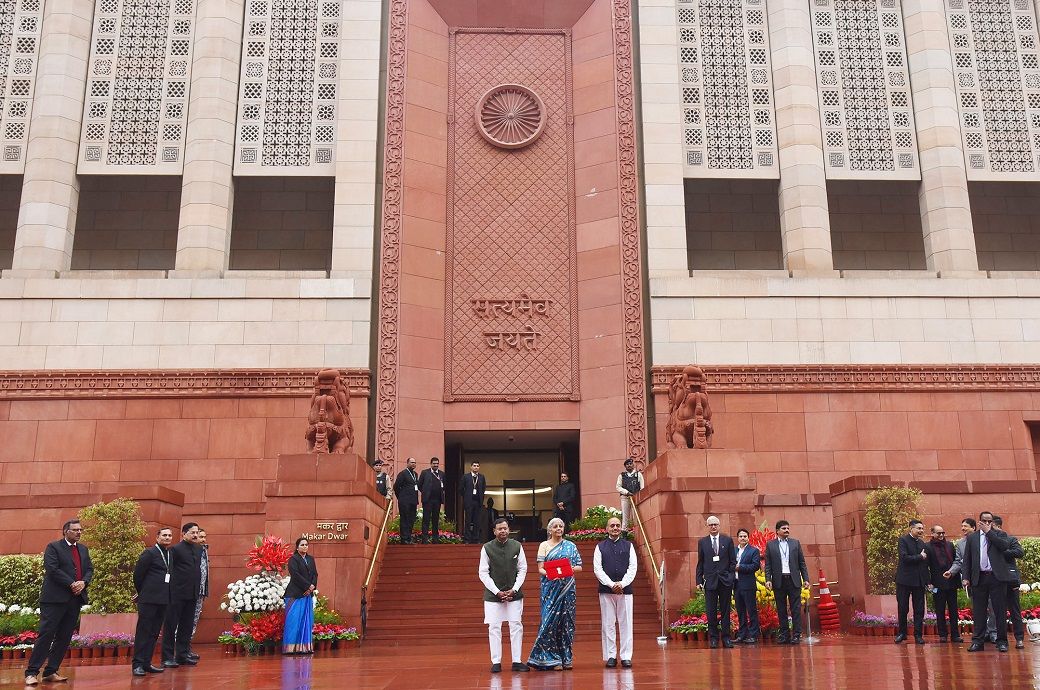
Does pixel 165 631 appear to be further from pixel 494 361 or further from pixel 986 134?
pixel 986 134

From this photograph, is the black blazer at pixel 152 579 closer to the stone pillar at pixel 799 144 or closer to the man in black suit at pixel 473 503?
the man in black suit at pixel 473 503

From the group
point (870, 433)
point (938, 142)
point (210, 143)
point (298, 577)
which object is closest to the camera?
point (298, 577)

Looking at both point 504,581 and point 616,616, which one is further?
point 616,616

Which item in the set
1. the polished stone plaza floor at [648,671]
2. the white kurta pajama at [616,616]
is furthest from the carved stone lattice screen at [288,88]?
the white kurta pajama at [616,616]

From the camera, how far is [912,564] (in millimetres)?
10727

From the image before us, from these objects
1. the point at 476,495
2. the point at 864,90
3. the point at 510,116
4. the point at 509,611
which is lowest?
the point at 509,611

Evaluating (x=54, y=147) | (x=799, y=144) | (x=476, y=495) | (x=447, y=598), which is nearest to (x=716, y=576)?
(x=447, y=598)

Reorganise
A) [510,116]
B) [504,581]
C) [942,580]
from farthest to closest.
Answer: [510,116] < [942,580] < [504,581]

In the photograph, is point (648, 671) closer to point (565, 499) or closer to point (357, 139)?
point (565, 499)

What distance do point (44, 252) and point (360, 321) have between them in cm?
622

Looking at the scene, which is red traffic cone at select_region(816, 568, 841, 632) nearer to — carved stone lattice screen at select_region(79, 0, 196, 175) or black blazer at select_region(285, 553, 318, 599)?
black blazer at select_region(285, 553, 318, 599)

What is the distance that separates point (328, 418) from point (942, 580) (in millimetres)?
8125

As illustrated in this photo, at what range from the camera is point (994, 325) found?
18.9 metres

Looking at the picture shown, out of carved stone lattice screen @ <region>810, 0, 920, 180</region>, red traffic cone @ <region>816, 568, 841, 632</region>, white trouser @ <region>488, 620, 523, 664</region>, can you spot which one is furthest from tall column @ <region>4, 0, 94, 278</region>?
carved stone lattice screen @ <region>810, 0, 920, 180</region>
